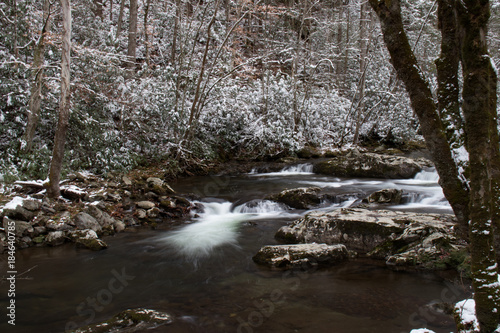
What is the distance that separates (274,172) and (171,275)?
912 cm

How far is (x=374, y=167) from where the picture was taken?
12.7 m

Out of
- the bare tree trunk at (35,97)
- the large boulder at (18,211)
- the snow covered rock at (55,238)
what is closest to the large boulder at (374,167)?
the snow covered rock at (55,238)

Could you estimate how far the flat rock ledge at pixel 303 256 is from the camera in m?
5.53

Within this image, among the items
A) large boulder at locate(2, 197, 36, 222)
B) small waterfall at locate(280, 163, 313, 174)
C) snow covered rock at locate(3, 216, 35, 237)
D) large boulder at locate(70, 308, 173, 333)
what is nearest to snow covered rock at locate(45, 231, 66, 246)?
snow covered rock at locate(3, 216, 35, 237)

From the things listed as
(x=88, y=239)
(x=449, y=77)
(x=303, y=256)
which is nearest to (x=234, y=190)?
(x=88, y=239)

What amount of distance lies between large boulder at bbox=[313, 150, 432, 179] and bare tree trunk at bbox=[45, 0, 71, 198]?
9599mm

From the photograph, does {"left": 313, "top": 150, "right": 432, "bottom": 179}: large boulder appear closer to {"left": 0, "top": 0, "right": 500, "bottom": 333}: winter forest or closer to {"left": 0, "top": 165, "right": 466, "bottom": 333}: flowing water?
{"left": 0, "top": 0, "right": 500, "bottom": 333}: winter forest

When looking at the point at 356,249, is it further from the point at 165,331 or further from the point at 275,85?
the point at 275,85

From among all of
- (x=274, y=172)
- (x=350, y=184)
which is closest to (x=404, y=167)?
(x=350, y=184)

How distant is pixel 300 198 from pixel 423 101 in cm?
675

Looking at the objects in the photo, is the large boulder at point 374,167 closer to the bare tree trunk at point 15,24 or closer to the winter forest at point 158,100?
the winter forest at point 158,100

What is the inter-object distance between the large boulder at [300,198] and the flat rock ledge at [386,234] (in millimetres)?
2135

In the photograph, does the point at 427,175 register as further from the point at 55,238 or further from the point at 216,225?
the point at 55,238

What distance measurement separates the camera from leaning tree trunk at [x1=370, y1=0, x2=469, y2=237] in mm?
2496
